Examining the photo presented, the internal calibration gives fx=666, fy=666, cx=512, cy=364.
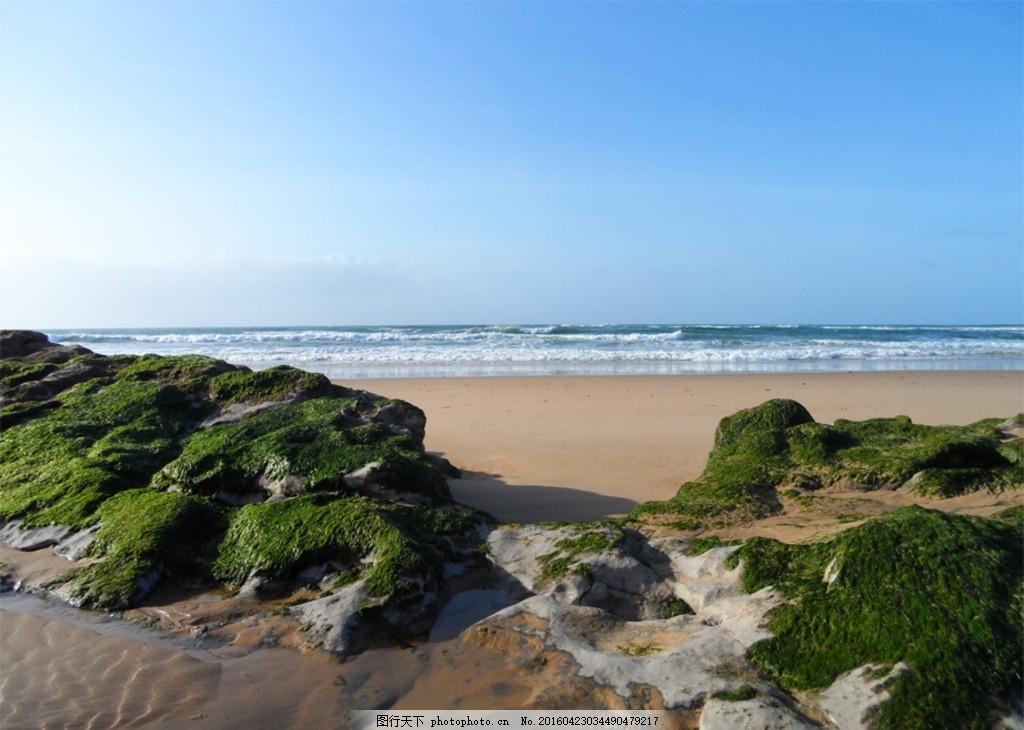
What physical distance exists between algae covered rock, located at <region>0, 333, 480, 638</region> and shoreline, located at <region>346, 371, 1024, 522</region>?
3.46 feet

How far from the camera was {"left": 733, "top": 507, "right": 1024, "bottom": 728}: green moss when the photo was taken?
8.57 feet

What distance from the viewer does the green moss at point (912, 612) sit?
2611 millimetres

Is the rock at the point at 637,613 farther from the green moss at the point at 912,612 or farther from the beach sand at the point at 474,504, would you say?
the beach sand at the point at 474,504

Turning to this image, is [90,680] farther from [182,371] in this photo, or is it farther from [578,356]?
[578,356]

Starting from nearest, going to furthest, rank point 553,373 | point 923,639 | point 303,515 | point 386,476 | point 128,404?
point 923,639 → point 303,515 → point 386,476 → point 128,404 → point 553,373

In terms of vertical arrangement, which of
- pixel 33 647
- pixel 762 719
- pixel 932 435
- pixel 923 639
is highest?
pixel 932 435

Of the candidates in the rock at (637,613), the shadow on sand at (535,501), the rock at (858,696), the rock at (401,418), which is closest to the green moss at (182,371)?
the rock at (401,418)

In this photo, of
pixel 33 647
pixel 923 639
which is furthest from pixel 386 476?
pixel 923 639

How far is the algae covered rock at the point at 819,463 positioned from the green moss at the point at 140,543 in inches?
122

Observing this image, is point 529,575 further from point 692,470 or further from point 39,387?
point 39,387

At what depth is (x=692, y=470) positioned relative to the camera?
7.25 m

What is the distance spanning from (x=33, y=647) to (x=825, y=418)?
34.8 feet

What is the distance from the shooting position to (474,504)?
6.04 meters

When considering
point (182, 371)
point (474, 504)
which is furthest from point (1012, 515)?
point (182, 371)
